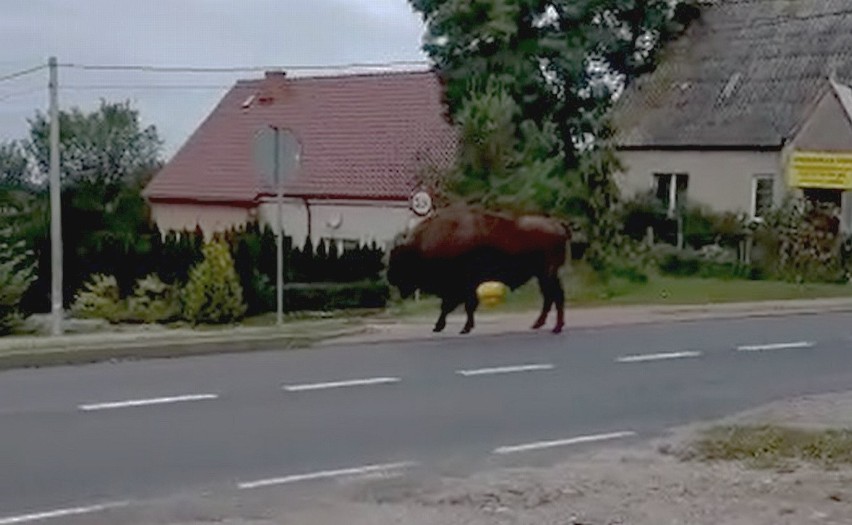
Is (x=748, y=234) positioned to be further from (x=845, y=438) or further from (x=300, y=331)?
(x=845, y=438)

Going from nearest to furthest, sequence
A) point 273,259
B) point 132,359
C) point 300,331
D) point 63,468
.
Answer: point 63,468 < point 132,359 < point 300,331 < point 273,259

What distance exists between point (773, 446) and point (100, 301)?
53.3 feet

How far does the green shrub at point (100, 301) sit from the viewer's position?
975 inches

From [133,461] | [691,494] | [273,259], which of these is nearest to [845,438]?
[691,494]

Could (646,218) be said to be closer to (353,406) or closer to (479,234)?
(479,234)

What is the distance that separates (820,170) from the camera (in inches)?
1422

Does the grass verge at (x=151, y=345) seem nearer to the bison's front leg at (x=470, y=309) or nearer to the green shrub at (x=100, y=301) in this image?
the bison's front leg at (x=470, y=309)

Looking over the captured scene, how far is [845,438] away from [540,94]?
27163mm

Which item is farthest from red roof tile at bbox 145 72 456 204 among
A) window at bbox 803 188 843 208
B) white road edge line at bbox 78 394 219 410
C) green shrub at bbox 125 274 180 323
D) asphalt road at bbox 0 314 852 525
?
white road edge line at bbox 78 394 219 410

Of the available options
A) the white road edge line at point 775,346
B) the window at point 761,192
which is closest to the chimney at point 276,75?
the window at point 761,192

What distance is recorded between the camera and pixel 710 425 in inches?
480

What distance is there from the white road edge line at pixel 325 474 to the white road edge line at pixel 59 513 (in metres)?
0.88

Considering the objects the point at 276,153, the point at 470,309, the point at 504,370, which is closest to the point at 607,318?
the point at 470,309

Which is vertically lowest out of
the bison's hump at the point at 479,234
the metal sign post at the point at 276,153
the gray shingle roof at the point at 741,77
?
the bison's hump at the point at 479,234
